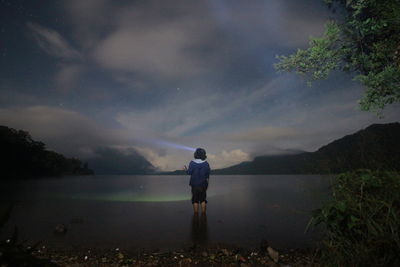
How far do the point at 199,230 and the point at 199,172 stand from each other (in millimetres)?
3294

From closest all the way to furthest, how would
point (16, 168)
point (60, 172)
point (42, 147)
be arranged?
point (16, 168) < point (42, 147) < point (60, 172)

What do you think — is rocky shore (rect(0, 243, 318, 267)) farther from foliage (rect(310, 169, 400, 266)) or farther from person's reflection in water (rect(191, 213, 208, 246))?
foliage (rect(310, 169, 400, 266))

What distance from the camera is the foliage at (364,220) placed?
2.38m

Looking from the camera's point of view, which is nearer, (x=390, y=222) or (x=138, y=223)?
(x=390, y=222)

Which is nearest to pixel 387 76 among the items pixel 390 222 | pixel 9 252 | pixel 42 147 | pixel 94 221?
pixel 390 222

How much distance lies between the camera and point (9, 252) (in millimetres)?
1139

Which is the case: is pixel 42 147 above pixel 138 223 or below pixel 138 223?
above

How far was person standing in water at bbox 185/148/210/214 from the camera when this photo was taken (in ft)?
33.1

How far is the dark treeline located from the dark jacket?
87.4 meters

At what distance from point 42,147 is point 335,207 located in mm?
122916

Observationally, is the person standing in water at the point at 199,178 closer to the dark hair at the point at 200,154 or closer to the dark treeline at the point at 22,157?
the dark hair at the point at 200,154

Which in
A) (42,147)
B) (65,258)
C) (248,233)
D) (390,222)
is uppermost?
(42,147)

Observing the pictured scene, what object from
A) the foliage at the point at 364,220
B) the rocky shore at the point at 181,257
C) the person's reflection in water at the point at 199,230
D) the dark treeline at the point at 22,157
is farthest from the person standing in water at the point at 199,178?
the dark treeline at the point at 22,157

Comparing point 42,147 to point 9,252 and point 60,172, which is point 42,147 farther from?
point 9,252
